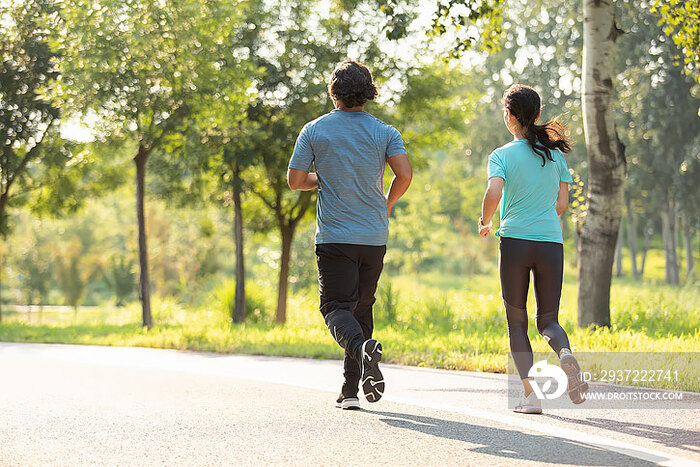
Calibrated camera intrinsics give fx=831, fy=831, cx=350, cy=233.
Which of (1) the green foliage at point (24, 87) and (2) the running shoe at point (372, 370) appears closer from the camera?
(2) the running shoe at point (372, 370)

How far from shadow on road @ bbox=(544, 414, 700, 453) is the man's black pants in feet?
4.35

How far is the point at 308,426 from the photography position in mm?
4820

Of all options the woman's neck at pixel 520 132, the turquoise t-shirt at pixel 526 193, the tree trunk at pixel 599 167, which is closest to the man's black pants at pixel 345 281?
the turquoise t-shirt at pixel 526 193

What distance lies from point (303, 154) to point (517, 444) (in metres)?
2.11

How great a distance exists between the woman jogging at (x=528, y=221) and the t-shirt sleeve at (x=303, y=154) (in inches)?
43.3

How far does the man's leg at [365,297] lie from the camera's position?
509 cm

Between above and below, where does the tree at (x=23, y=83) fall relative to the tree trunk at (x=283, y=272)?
above

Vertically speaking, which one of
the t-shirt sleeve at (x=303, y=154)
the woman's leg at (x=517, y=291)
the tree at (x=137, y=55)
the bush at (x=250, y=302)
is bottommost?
the bush at (x=250, y=302)

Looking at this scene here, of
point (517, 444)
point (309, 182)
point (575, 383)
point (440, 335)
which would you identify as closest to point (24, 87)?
point (440, 335)

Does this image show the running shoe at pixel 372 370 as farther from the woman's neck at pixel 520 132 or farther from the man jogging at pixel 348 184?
the woman's neck at pixel 520 132

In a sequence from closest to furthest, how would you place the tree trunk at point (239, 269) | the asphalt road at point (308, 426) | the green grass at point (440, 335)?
the asphalt road at point (308, 426), the green grass at point (440, 335), the tree trunk at point (239, 269)

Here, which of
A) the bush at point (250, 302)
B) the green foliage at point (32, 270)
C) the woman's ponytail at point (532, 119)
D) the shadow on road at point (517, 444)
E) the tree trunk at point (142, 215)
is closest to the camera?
the shadow on road at point (517, 444)

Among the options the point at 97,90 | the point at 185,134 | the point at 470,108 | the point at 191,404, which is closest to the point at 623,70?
the point at 470,108

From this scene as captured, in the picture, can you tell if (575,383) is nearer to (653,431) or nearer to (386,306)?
(653,431)
